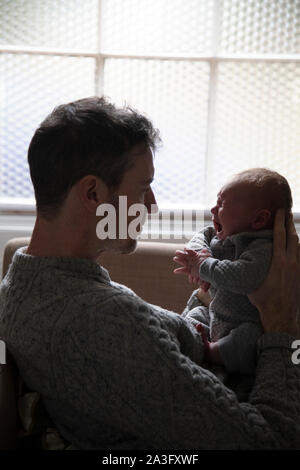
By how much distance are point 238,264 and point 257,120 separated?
1.48m

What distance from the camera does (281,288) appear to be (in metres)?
1.46

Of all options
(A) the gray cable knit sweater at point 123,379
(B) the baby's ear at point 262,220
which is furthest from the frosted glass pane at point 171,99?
(A) the gray cable knit sweater at point 123,379

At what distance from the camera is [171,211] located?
278 centimetres

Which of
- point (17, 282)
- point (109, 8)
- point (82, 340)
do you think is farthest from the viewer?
point (109, 8)

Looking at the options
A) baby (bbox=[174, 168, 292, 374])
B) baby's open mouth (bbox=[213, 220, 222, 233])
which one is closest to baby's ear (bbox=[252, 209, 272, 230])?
baby (bbox=[174, 168, 292, 374])

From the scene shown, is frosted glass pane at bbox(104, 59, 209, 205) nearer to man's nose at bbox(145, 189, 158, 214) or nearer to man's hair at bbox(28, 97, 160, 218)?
man's nose at bbox(145, 189, 158, 214)

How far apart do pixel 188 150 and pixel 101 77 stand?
54 cm

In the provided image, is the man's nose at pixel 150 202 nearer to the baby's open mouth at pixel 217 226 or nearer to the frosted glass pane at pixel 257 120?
the baby's open mouth at pixel 217 226

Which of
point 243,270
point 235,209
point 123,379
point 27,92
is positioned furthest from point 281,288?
point 27,92

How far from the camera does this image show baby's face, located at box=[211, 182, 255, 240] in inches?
60.2

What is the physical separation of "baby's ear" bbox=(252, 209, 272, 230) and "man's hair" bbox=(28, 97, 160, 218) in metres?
0.41

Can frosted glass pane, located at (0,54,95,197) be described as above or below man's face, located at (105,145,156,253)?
above
